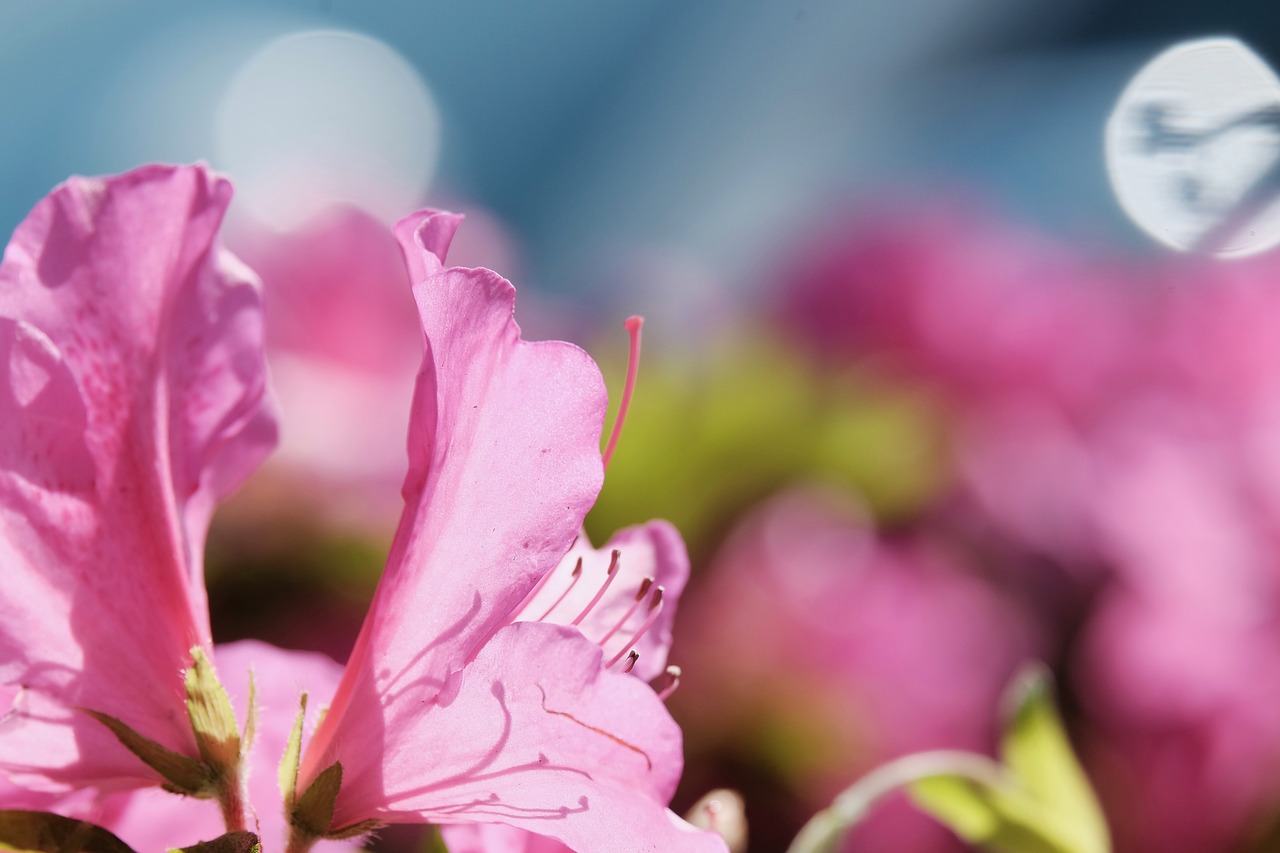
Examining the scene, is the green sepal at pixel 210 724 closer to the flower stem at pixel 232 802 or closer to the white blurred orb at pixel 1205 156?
the flower stem at pixel 232 802

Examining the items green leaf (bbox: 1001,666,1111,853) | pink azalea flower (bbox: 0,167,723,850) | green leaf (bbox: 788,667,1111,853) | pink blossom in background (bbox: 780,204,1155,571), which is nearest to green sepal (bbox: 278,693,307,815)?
pink azalea flower (bbox: 0,167,723,850)

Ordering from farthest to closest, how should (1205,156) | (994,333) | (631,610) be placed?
(994,333)
(1205,156)
(631,610)

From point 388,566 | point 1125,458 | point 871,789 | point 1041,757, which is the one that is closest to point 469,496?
point 388,566

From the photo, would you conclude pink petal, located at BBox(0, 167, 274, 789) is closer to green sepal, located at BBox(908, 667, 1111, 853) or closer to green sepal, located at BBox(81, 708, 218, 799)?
green sepal, located at BBox(81, 708, 218, 799)

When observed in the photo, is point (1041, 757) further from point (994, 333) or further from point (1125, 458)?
point (994, 333)

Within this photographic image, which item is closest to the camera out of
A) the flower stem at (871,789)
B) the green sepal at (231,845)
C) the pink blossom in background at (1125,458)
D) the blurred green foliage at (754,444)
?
the green sepal at (231,845)

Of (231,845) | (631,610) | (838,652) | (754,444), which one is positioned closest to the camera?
(231,845)

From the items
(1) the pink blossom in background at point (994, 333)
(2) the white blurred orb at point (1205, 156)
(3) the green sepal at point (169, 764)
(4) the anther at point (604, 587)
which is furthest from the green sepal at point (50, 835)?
(1) the pink blossom in background at point (994, 333)
